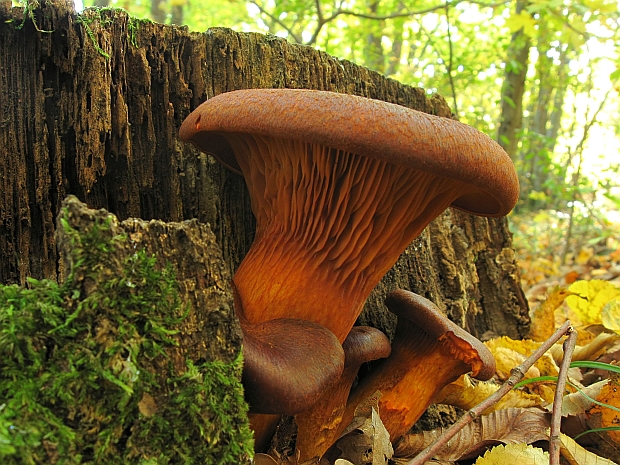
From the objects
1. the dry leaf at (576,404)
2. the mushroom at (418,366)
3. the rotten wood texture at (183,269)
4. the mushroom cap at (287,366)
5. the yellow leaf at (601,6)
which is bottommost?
the dry leaf at (576,404)

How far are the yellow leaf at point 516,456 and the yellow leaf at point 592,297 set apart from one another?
2.04 metres

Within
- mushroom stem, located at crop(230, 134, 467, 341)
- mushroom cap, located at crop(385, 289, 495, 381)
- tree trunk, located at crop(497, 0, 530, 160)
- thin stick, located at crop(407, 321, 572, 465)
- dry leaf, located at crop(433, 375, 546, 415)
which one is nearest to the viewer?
thin stick, located at crop(407, 321, 572, 465)

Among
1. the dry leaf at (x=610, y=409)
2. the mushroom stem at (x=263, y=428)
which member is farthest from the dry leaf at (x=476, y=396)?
the mushroom stem at (x=263, y=428)

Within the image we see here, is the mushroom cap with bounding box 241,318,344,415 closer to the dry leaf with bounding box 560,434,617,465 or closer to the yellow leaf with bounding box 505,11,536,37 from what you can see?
the dry leaf with bounding box 560,434,617,465

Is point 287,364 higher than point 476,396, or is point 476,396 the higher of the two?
point 287,364

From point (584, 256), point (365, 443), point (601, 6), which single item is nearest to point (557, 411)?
point (365, 443)

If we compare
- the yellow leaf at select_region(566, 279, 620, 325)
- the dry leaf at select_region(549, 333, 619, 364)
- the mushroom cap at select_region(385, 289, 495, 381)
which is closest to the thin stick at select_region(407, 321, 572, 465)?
the mushroom cap at select_region(385, 289, 495, 381)

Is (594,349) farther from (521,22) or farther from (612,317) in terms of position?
(521,22)

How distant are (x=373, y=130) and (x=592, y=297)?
9.75 feet

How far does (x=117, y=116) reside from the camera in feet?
7.57

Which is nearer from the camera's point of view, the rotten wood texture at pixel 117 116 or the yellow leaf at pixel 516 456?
the yellow leaf at pixel 516 456

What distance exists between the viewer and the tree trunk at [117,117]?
7.14 ft

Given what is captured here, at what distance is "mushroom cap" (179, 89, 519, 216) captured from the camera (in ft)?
5.01

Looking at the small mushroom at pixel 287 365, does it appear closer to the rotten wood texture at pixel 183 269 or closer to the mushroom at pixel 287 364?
the mushroom at pixel 287 364
